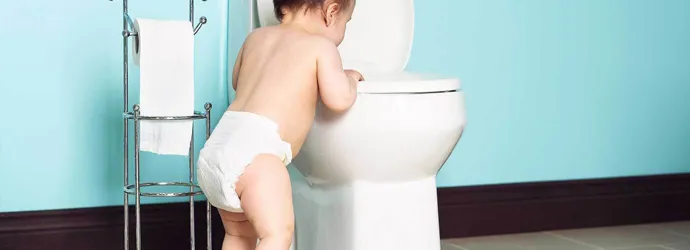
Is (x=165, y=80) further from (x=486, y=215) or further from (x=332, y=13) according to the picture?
(x=486, y=215)

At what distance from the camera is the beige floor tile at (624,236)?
2605mm

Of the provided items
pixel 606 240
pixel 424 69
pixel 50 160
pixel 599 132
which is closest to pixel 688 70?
pixel 599 132

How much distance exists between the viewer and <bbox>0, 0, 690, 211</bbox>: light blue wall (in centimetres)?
230

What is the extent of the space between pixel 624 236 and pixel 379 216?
0.99 m

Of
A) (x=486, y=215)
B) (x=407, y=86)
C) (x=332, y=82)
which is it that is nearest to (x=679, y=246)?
(x=486, y=215)

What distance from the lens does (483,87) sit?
267cm

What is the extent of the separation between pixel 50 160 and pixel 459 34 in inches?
41.3

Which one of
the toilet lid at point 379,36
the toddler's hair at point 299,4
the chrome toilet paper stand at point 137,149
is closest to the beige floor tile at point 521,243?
the toilet lid at point 379,36

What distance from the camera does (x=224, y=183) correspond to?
5.76ft

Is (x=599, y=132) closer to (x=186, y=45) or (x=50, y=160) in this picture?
(x=186, y=45)

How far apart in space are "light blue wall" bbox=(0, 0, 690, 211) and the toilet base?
506mm

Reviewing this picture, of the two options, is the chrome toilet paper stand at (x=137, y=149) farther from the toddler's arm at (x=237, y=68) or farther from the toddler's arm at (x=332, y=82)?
the toddler's arm at (x=332, y=82)

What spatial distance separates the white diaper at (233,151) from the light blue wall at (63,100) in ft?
2.00

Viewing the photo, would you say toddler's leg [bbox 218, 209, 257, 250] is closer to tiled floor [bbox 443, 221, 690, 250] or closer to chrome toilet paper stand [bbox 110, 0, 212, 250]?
chrome toilet paper stand [bbox 110, 0, 212, 250]
